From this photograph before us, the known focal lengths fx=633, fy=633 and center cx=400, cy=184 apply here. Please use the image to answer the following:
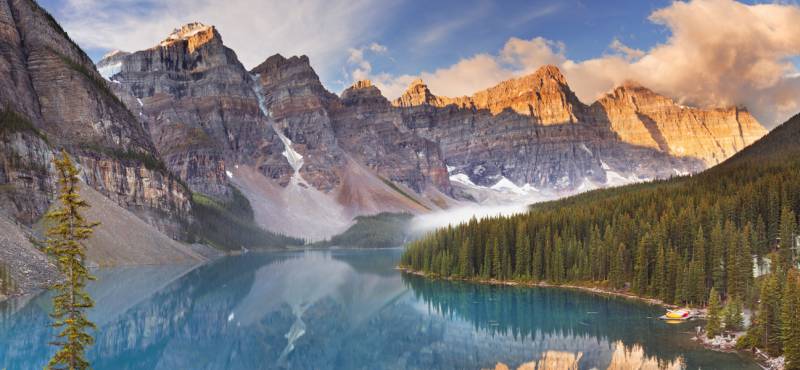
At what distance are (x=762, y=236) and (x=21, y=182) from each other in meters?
115

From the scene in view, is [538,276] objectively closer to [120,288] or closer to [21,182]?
[120,288]

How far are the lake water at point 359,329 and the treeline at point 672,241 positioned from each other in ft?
17.6

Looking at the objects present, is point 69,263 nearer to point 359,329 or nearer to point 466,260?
point 359,329

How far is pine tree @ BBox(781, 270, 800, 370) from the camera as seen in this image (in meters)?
37.6

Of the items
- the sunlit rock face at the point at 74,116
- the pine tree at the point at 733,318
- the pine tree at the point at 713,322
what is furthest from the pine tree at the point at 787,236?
the sunlit rock face at the point at 74,116

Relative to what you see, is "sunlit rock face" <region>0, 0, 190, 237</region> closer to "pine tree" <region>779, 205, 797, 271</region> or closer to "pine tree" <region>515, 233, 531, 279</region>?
"pine tree" <region>515, 233, 531, 279</region>

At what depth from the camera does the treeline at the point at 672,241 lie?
6475 cm

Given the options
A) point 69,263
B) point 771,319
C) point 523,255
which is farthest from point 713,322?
point 523,255

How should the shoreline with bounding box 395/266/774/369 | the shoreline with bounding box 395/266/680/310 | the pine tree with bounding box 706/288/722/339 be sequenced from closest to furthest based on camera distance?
1. the shoreline with bounding box 395/266/774/369
2. the pine tree with bounding box 706/288/722/339
3. the shoreline with bounding box 395/266/680/310

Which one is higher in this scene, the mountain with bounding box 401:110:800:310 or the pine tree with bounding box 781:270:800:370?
the mountain with bounding box 401:110:800:310

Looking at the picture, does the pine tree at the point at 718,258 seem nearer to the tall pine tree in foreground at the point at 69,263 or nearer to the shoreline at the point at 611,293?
the shoreline at the point at 611,293

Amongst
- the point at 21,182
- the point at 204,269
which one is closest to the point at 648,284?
the point at 204,269

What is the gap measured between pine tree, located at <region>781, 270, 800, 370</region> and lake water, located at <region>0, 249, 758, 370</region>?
113 inches

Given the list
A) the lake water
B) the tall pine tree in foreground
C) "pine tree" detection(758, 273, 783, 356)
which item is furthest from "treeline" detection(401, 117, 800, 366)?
the tall pine tree in foreground
